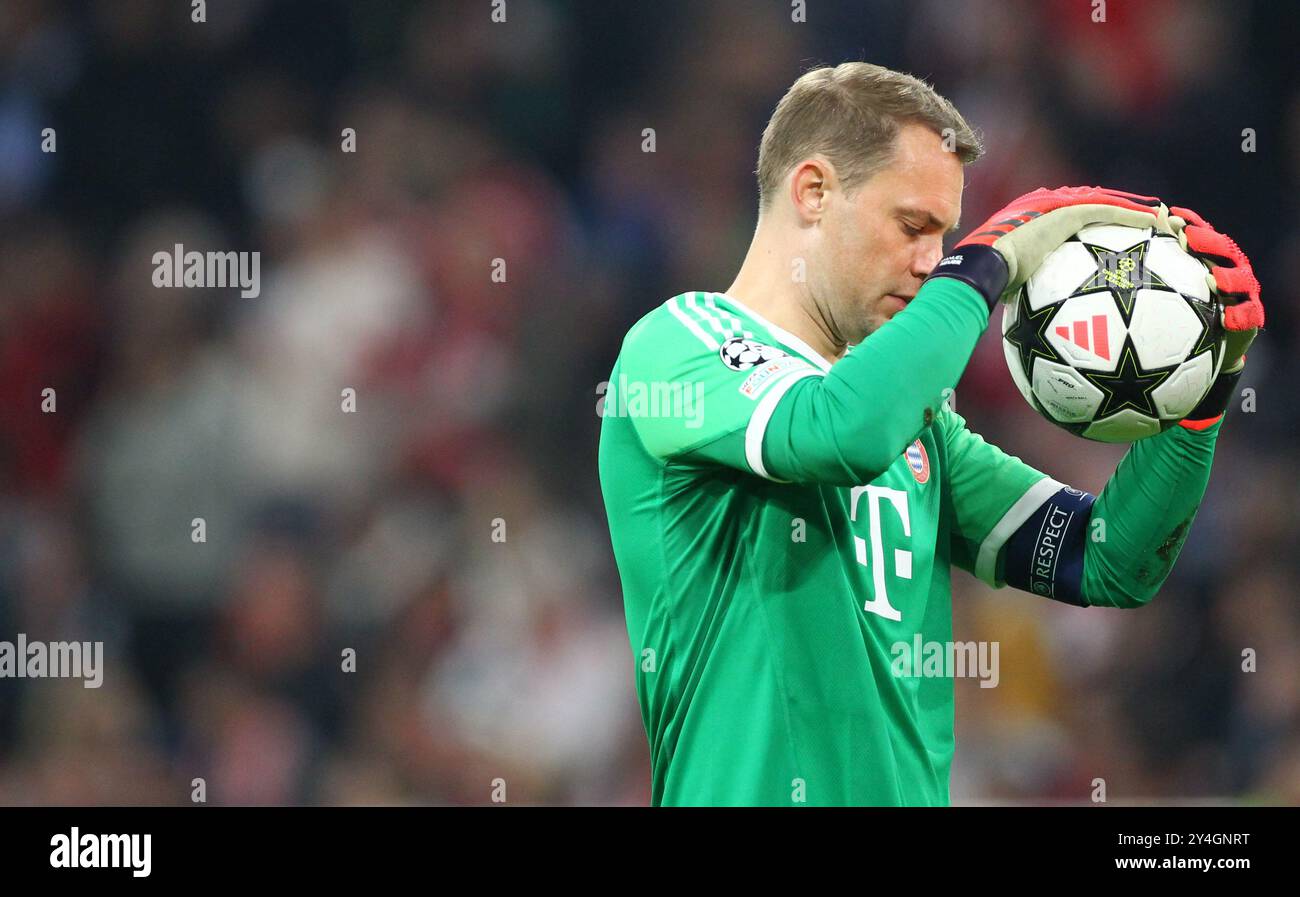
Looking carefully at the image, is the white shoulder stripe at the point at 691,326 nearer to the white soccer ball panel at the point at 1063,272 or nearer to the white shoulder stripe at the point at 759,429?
the white shoulder stripe at the point at 759,429

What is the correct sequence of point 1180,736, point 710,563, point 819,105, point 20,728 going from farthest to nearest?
1. point 1180,736
2. point 20,728
3. point 819,105
4. point 710,563

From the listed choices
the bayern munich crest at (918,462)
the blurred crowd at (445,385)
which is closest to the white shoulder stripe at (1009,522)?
the bayern munich crest at (918,462)

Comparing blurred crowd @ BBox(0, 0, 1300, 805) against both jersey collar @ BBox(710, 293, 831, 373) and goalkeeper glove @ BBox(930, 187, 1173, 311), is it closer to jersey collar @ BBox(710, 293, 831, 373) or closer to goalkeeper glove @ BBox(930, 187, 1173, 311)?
jersey collar @ BBox(710, 293, 831, 373)

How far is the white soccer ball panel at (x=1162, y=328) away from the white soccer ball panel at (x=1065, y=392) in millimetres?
112

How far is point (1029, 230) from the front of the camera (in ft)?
8.08

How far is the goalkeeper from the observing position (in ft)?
7.53

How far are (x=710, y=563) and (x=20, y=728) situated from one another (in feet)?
10.8

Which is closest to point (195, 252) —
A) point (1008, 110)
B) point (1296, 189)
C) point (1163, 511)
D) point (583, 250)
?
point (583, 250)

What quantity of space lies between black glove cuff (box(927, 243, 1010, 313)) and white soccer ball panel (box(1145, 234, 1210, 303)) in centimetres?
31

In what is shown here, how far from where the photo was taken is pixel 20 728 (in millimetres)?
4789

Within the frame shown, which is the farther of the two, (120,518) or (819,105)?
(120,518)

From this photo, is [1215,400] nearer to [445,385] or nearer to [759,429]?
[759,429]

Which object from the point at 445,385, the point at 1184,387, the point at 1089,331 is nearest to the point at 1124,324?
the point at 1089,331

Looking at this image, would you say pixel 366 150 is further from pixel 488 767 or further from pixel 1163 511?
pixel 1163 511
